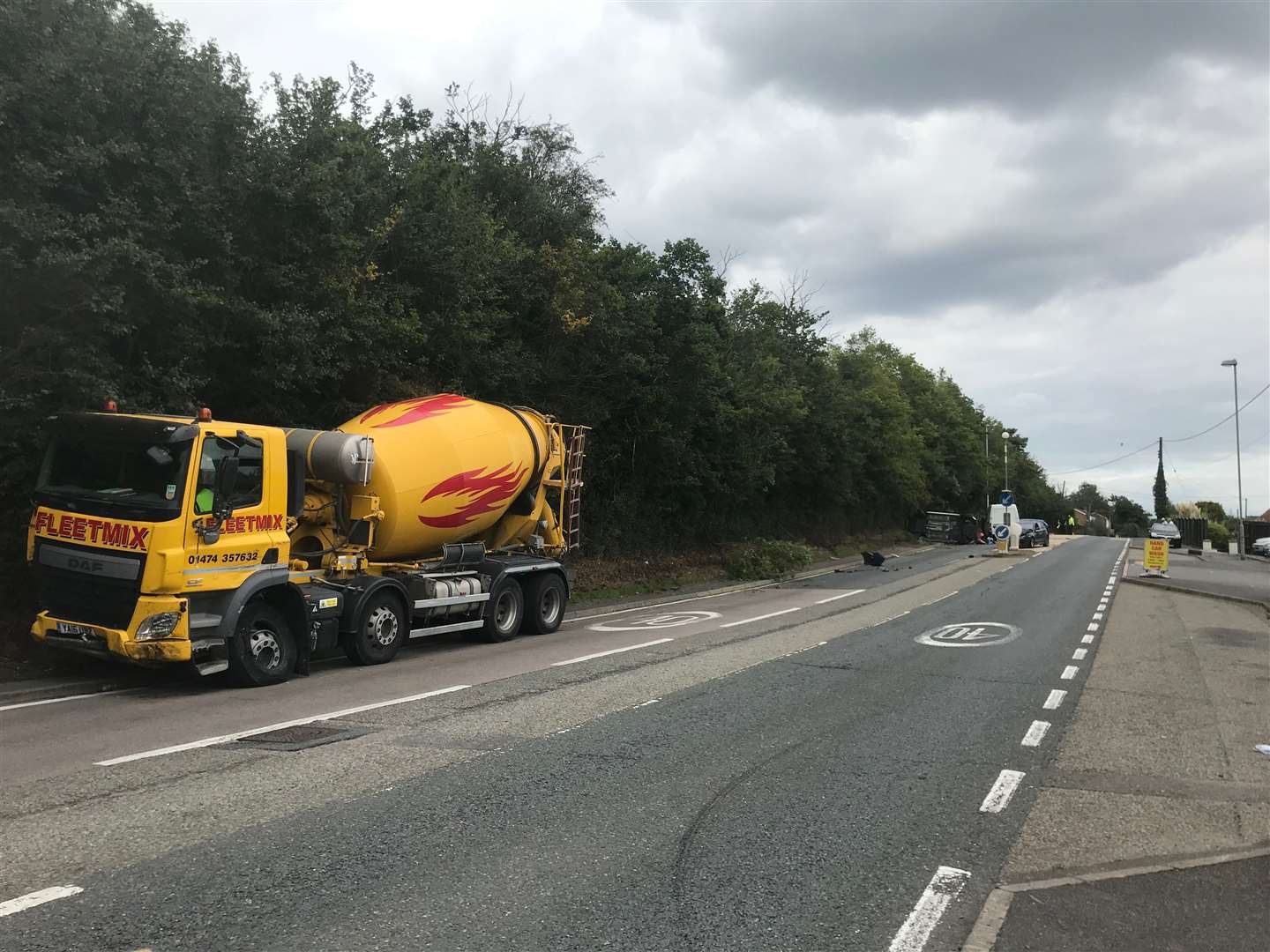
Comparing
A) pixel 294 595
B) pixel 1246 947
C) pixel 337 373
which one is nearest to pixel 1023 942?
pixel 1246 947

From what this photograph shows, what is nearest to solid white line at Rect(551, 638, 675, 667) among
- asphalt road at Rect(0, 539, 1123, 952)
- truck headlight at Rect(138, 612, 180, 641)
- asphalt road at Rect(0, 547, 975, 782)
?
asphalt road at Rect(0, 547, 975, 782)

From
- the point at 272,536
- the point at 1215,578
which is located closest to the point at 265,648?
the point at 272,536

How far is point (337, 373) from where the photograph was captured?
14141 mm

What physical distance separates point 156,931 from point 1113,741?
685 cm

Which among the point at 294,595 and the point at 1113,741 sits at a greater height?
the point at 294,595

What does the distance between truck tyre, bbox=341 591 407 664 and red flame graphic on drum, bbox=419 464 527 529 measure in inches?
48.7

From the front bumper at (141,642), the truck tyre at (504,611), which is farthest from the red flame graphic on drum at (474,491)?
the front bumper at (141,642)

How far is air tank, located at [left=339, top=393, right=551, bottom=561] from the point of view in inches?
451

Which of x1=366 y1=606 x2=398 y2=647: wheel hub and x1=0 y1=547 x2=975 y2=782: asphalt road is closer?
x1=0 y1=547 x2=975 y2=782: asphalt road

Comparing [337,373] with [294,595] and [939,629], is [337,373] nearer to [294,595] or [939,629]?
[294,595]

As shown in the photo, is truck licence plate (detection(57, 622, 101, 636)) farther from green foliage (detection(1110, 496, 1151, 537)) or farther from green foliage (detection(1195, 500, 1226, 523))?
green foliage (detection(1110, 496, 1151, 537))

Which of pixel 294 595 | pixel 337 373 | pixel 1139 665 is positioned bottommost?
pixel 1139 665

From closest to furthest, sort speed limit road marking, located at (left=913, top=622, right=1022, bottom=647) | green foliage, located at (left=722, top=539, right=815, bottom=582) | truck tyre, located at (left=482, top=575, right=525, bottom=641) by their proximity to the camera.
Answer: speed limit road marking, located at (left=913, top=622, right=1022, bottom=647)
truck tyre, located at (left=482, top=575, right=525, bottom=641)
green foliage, located at (left=722, top=539, right=815, bottom=582)

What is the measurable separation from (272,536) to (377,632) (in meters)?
1.99
